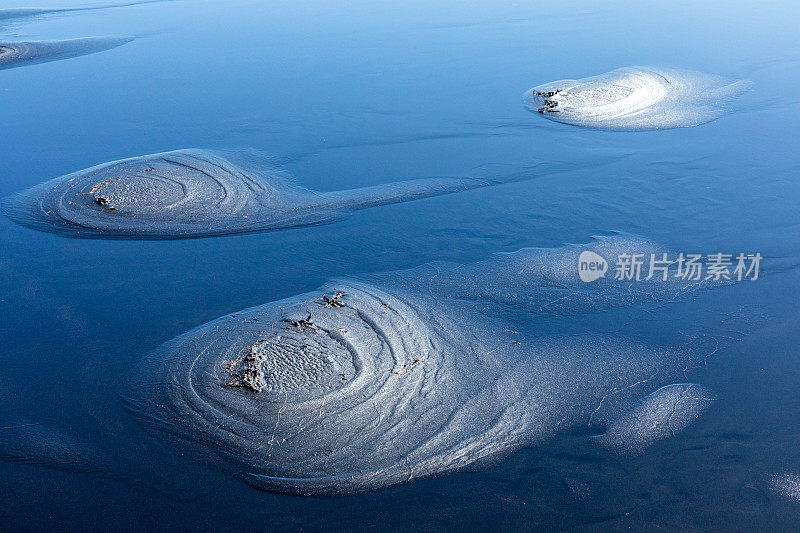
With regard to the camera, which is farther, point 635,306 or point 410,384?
point 635,306

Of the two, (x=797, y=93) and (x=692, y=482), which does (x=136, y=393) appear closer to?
(x=692, y=482)

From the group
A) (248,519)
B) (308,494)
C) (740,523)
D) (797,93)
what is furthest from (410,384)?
(797,93)

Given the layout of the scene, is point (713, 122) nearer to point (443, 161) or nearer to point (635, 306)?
point (443, 161)

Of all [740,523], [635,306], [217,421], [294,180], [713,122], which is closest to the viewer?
[740,523]

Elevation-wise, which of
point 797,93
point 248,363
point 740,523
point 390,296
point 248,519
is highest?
point 797,93

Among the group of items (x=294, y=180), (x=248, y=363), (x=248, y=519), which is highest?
(x=294, y=180)

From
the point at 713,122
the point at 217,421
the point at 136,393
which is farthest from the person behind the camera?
the point at 713,122

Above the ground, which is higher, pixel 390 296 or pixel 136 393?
pixel 390 296

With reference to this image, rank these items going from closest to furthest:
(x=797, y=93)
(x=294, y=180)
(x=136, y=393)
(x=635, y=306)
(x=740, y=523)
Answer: (x=740, y=523)
(x=136, y=393)
(x=635, y=306)
(x=294, y=180)
(x=797, y=93)

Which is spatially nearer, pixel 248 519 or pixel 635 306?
pixel 248 519

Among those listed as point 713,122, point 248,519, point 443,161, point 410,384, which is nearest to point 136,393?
point 248,519
